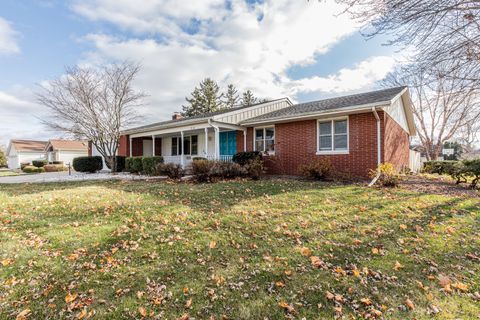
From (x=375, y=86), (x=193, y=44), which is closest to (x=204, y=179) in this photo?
(x=193, y=44)

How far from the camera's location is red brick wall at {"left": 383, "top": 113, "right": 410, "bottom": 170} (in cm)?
1097

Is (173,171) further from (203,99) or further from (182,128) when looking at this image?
(203,99)

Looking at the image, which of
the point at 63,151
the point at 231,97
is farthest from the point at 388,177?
the point at 63,151

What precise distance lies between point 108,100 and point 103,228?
1467 centimetres

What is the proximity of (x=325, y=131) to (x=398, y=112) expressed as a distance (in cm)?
519

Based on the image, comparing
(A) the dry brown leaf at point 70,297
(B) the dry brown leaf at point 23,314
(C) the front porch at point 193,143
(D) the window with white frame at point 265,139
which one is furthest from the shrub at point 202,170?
(B) the dry brown leaf at point 23,314

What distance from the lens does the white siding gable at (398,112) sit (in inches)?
484

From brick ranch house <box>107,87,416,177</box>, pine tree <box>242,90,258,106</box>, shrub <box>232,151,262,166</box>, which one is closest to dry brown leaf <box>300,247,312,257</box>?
brick ranch house <box>107,87,416,177</box>

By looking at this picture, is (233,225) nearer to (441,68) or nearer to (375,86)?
(441,68)

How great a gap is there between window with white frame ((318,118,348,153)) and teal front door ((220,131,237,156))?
568cm

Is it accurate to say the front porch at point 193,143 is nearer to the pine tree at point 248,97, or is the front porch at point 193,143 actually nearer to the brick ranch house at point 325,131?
the brick ranch house at point 325,131

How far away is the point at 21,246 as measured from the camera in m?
4.06

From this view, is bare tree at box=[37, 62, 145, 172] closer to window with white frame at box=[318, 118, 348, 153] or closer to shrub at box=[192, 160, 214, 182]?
shrub at box=[192, 160, 214, 182]

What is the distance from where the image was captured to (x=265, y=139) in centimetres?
1444
